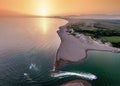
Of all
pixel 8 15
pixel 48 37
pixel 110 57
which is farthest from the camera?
pixel 8 15

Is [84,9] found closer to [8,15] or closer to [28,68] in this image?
[8,15]

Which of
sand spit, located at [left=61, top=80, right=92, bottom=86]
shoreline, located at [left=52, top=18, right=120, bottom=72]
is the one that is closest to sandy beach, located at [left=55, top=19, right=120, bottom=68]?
shoreline, located at [left=52, top=18, right=120, bottom=72]

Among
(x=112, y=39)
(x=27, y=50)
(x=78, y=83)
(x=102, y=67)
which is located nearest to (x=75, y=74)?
(x=78, y=83)

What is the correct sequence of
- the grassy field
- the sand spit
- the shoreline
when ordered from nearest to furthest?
the sand spit, the shoreline, the grassy field

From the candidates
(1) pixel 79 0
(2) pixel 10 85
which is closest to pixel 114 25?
(1) pixel 79 0

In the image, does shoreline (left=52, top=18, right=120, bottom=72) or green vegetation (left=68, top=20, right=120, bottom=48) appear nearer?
shoreline (left=52, top=18, right=120, bottom=72)

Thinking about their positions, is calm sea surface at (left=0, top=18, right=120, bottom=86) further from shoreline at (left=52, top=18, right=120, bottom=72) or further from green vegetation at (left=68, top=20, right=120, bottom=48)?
green vegetation at (left=68, top=20, right=120, bottom=48)
